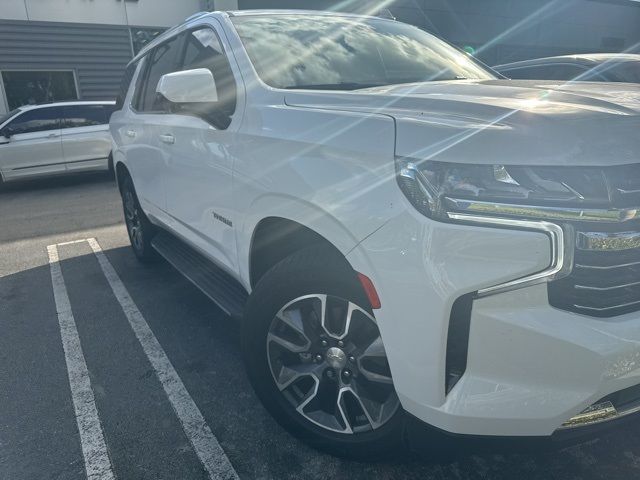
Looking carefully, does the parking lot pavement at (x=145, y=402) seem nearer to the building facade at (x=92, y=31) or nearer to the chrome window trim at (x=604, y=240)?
the chrome window trim at (x=604, y=240)

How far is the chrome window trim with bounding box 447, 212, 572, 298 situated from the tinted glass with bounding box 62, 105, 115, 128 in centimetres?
976

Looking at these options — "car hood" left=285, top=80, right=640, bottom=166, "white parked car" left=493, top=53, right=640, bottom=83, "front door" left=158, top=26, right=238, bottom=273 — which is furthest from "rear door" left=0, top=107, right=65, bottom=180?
"car hood" left=285, top=80, right=640, bottom=166

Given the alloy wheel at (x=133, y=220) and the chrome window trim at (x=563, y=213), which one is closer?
the chrome window trim at (x=563, y=213)

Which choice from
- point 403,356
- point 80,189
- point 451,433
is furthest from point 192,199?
point 80,189

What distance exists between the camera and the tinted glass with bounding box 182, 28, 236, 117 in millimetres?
2576

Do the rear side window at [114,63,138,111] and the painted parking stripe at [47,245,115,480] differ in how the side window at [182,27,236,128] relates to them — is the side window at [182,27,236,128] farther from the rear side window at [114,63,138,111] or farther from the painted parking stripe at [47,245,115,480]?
the painted parking stripe at [47,245,115,480]

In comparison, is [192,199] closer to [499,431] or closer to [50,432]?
[50,432]

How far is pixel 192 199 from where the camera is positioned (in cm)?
303

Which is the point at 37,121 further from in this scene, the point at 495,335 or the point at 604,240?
Result: the point at 604,240

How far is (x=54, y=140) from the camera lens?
9461 mm

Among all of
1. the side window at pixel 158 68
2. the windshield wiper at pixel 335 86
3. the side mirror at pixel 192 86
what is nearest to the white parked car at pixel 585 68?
the windshield wiper at pixel 335 86

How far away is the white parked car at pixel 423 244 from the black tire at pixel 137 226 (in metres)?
2.02

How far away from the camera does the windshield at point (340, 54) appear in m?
2.58

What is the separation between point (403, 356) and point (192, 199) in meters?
1.85
